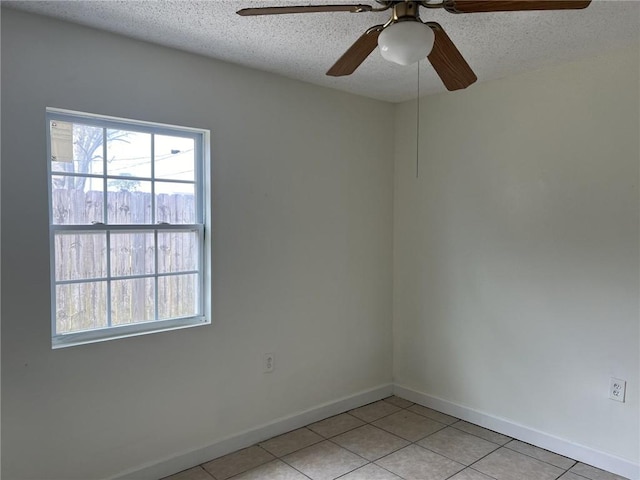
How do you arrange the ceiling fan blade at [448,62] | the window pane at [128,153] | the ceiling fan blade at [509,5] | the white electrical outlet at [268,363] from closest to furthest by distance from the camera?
the ceiling fan blade at [509,5] < the ceiling fan blade at [448,62] < the window pane at [128,153] < the white electrical outlet at [268,363]

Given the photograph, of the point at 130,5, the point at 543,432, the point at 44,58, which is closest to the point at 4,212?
the point at 44,58

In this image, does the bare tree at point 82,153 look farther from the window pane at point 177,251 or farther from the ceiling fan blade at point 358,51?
the ceiling fan blade at point 358,51

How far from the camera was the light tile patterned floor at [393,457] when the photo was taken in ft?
8.40

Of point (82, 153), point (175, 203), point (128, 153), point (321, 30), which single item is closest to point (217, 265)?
point (175, 203)

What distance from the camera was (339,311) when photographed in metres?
3.39

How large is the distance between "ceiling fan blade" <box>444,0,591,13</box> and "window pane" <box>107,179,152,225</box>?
178 centimetres

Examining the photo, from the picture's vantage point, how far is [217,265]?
2.73 meters

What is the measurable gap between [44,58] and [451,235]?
272 cm

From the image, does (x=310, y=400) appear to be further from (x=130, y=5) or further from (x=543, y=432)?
(x=130, y=5)

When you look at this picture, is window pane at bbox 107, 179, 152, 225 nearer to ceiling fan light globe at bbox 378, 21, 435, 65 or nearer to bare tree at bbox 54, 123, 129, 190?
bare tree at bbox 54, 123, 129, 190

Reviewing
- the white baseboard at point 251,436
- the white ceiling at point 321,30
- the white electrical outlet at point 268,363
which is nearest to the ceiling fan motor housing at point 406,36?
the white ceiling at point 321,30

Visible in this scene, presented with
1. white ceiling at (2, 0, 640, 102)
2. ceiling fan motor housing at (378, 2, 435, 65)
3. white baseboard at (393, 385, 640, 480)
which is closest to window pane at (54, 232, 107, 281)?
white ceiling at (2, 0, 640, 102)

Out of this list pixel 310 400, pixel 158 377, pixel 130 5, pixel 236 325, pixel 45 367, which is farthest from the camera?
pixel 310 400

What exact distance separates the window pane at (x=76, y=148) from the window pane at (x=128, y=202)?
123 millimetres
